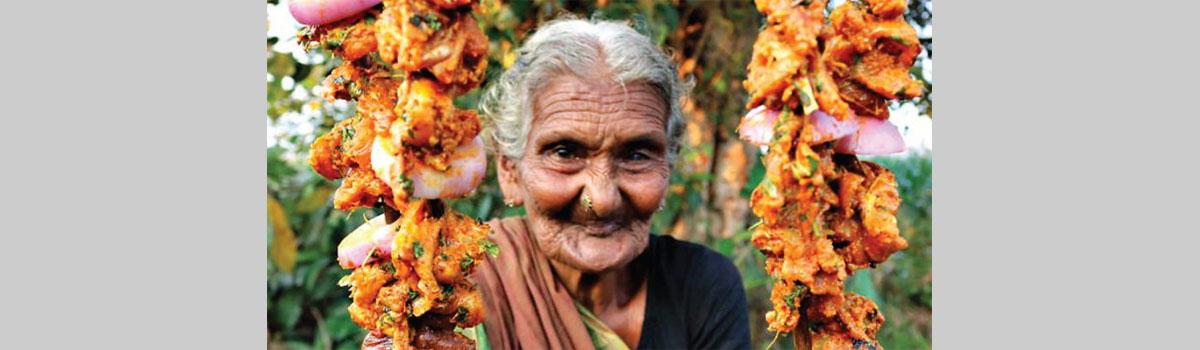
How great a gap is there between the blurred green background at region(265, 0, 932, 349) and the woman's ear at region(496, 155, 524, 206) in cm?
73

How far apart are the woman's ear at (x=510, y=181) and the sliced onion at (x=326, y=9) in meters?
0.72

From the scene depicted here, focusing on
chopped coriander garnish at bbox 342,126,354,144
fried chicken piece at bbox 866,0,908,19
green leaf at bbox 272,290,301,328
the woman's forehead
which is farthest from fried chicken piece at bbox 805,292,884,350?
green leaf at bbox 272,290,301,328

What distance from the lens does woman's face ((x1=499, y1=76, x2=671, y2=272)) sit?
6.11 ft

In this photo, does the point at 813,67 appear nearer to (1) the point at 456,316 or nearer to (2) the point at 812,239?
(2) the point at 812,239

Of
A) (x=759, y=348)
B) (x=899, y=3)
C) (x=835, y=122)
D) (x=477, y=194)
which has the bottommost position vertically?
(x=759, y=348)

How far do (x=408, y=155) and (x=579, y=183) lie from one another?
23.7 inches

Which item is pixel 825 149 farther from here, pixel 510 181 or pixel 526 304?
A: pixel 510 181

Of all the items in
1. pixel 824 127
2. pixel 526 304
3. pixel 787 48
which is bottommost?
pixel 526 304

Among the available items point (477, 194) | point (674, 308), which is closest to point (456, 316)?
point (674, 308)

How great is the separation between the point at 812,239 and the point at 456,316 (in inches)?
21.0

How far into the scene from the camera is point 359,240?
4.88 feet

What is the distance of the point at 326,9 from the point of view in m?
1.37

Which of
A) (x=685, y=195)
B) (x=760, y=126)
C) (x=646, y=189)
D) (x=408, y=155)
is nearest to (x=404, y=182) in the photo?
(x=408, y=155)

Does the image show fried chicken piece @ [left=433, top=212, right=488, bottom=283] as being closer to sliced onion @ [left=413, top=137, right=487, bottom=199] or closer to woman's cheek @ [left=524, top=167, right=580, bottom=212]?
sliced onion @ [left=413, top=137, right=487, bottom=199]
